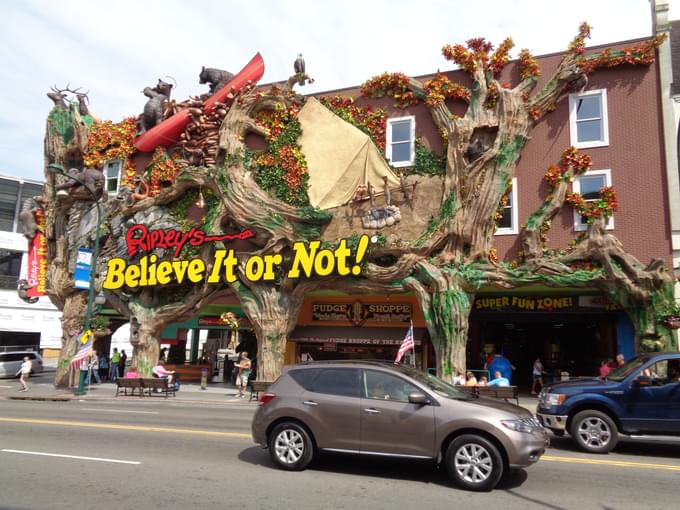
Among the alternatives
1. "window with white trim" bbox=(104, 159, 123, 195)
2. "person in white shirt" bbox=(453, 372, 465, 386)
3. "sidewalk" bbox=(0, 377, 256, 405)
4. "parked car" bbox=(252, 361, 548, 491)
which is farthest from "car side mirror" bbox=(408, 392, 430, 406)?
"window with white trim" bbox=(104, 159, 123, 195)

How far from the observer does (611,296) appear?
61.4ft

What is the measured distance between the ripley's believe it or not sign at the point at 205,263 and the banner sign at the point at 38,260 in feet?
24.1

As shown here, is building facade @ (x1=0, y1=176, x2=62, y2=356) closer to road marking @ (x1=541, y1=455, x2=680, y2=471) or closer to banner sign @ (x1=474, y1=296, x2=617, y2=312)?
banner sign @ (x1=474, y1=296, x2=617, y2=312)

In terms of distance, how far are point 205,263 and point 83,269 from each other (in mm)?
5936

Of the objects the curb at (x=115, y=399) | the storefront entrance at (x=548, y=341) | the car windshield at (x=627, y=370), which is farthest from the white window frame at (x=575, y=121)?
the curb at (x=115, y=399)

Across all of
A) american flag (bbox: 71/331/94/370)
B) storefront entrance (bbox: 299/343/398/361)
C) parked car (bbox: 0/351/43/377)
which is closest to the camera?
american flag (bbox: 71/331/94/370)

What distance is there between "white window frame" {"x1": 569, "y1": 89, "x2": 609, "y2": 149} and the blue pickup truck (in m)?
12.3

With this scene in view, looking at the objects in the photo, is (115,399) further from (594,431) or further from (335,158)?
(594,431)

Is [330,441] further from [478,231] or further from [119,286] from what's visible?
[119,286]

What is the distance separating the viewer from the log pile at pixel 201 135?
2603 centimetres

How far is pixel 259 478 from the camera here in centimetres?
731

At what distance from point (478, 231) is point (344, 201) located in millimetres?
5816

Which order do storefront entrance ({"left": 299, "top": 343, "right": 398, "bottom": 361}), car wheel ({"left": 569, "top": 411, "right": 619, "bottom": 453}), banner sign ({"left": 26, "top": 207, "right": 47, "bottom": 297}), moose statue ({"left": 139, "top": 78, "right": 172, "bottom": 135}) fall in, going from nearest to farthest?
car wheel ({"left": 569, "top": 411, "right": 619, "bottom": 453})
storefront entrance ({"left": 299, "top": 343, "right": 398, "bottom": 361})
moose statue ({"left": 139, "top": 78, "right": 172, "bottom": 135})
banner sign ({"left": 26, "top": 207, "right": 47, "bottom": 297})

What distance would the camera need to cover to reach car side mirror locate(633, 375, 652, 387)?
9602 mm
